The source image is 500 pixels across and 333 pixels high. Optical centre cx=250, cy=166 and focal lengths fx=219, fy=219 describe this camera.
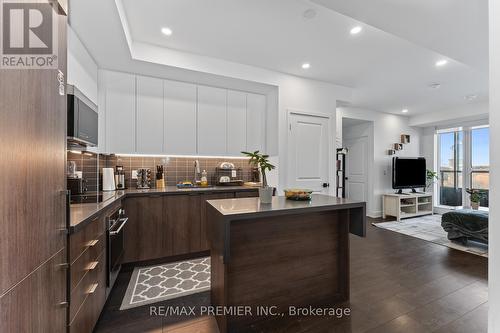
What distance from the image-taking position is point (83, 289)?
1484mm

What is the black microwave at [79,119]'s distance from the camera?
5.96 feet

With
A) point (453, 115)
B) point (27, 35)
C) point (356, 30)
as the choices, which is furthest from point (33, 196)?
point (453, 115)

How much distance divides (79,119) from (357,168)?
20.9ft

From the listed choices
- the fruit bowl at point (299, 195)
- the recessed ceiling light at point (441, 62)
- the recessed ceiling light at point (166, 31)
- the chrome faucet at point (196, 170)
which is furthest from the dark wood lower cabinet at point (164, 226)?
the recessed ceiling light at point (441, 62)

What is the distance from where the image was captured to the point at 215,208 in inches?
66.4

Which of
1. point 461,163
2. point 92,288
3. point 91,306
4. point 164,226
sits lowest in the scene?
point 91,306

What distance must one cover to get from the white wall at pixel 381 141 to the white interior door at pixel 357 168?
0.27 metres

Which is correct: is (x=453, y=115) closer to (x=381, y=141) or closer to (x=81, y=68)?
(x=381, y=141)

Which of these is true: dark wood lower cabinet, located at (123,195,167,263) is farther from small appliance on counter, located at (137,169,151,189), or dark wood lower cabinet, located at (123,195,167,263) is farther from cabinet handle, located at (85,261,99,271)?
cabinet handle, located at (85,261,99,271)

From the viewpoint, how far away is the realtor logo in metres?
0.81

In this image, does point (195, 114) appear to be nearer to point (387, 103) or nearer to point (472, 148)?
point (387, 103)

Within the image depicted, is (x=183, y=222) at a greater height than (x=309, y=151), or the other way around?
(x=309, y=151)

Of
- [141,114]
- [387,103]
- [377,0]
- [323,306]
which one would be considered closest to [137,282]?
[323,306]

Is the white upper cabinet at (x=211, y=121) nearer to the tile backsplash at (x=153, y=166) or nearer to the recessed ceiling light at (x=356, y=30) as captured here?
the tile backsplash at (x=153, y=166)
